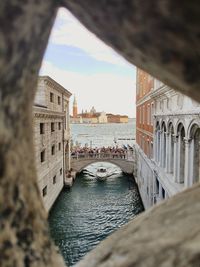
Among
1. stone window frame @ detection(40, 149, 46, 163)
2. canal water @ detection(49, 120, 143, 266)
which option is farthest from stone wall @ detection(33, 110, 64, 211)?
canal water @ detection(49, 120, 143, 266)

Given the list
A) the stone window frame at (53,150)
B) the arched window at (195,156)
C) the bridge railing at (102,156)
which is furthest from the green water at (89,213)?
the arched window at (195,156)

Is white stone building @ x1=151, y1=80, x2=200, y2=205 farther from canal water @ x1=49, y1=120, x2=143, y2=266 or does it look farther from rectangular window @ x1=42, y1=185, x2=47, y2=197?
rectangular window @ x1=42, y1=185, x2=47, y2=197

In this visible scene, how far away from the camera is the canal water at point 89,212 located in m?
17.2

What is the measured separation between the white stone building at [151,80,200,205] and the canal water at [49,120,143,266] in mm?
4624

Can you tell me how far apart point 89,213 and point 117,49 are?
2199 cm

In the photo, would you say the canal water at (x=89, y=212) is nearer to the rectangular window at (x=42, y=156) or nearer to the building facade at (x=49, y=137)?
the building facade at (x=49, y=137)

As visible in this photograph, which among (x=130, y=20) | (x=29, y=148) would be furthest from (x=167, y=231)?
(x=130, y=20)

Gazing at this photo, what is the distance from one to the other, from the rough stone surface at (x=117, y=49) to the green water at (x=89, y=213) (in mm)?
14872

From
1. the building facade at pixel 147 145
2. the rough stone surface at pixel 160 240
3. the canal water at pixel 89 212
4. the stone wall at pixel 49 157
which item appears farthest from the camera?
the building facade at pixel 147 145

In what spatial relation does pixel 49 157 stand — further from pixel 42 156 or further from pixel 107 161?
pixel 107 161

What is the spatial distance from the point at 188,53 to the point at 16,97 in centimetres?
90

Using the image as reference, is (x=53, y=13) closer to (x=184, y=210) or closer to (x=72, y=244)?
(x=184, y=210)

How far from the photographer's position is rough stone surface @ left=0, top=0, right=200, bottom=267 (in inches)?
49.9

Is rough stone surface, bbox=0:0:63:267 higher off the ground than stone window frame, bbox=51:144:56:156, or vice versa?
rough stone surface, bbox=0:0:63:267
